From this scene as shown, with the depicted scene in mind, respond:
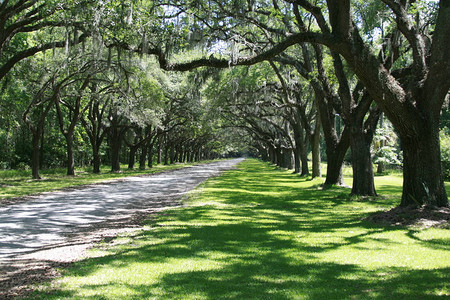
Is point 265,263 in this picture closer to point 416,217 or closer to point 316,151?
point 416,217

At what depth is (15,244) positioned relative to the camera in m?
6.66

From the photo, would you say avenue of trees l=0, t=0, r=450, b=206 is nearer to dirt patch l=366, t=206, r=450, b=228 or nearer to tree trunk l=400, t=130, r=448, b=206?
tree trunk l=400, t=130, r=448, b=206

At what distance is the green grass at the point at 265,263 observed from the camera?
166 inches

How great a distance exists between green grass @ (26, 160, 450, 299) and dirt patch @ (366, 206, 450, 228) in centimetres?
40

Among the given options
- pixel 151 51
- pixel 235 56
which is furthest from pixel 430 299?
pixel 151 51

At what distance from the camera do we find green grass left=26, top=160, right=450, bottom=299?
4219 millimetres

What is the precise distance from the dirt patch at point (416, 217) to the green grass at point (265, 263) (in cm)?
40

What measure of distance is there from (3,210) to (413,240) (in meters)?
10.3

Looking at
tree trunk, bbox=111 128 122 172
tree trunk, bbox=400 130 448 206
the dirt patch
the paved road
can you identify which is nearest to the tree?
tree trunk, bbox=400 130 448 206

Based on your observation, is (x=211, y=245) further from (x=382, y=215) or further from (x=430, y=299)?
(x=382, y=215)

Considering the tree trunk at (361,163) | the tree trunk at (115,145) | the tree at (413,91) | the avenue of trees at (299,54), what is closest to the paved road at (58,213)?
the avenue of trees at (299,54)

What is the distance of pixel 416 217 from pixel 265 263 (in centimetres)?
465

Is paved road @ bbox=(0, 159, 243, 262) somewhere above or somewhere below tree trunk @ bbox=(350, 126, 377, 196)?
below

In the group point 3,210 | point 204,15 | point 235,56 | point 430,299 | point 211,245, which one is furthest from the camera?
point 204,15
